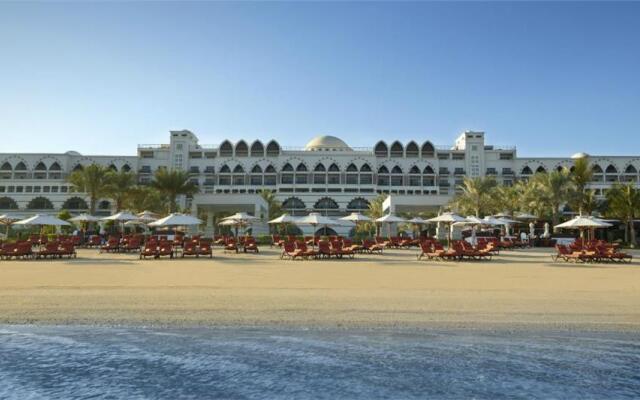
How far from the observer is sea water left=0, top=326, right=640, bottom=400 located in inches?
201

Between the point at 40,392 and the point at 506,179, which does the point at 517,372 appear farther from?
the point at 506,179

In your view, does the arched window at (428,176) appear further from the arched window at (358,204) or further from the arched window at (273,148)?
the arched window at (273,148)

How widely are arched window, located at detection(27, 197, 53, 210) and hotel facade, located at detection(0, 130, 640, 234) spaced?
133 mm

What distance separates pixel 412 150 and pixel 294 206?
19.5m

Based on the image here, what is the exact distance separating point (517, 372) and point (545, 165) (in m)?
68.4

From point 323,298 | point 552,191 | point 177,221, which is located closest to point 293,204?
point 552,191

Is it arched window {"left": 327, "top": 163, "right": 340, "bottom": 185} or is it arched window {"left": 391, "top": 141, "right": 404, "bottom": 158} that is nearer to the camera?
arched window {"left": 327, "top": 163, "right": 340, "bottom": 185}

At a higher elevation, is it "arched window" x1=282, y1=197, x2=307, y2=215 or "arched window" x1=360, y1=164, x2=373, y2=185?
"arched window" x1=360, y1=164, x2=373, y2=185

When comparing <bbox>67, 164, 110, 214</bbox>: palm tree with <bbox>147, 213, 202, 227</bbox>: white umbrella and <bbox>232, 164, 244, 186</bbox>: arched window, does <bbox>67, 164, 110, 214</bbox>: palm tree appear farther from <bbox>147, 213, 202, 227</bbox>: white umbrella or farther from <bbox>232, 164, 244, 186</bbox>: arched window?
<bbox>147, 213, 202, 227</bbox>: white umbrella

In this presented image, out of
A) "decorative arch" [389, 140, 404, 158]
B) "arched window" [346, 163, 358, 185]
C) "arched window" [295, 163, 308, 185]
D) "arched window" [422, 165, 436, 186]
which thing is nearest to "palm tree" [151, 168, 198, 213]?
"arched window" [295, 163, 308, 185]

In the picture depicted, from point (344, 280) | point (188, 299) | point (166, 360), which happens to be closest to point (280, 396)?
point (166, 360)

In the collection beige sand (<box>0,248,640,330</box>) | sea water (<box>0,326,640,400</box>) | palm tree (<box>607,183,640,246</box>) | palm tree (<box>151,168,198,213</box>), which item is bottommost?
sea water (<box>0,326,640,400</box>)

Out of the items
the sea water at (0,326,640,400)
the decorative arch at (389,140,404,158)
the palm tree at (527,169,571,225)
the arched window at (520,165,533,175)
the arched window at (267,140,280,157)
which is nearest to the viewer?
the sea water at (0,326,640,400)

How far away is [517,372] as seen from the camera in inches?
222
